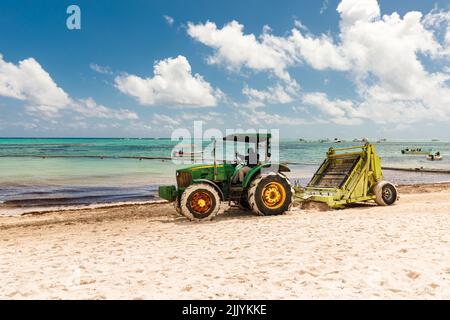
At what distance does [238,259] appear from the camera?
593 cm

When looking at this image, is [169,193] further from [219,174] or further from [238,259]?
[238,259]

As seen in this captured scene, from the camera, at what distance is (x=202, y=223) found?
9.45m

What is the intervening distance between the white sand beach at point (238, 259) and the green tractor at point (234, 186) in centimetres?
46

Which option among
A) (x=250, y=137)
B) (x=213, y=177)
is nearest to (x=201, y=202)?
(x=213, y=177)

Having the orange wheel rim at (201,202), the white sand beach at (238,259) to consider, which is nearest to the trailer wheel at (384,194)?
the white sand beach at (238,259)

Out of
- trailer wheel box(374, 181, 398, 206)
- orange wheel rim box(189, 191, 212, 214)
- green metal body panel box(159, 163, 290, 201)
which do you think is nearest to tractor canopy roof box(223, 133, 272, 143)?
green metal body panel box(159, 163, 290, 201)

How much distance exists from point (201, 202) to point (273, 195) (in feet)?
6.87

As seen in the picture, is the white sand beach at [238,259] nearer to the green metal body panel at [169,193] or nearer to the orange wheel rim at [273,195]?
the orange wheel rim at [273,195]

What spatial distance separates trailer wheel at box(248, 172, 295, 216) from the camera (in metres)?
10.0

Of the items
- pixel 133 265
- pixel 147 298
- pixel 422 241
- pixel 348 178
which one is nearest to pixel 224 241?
pixel 133 265

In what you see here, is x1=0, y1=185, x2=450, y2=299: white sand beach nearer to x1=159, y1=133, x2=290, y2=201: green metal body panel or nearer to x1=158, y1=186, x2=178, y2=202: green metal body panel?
x1=158, y1=186, x2=178, y2=202: green metal body panel

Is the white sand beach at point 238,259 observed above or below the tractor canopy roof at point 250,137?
below

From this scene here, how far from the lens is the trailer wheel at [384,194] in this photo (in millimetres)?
11781
